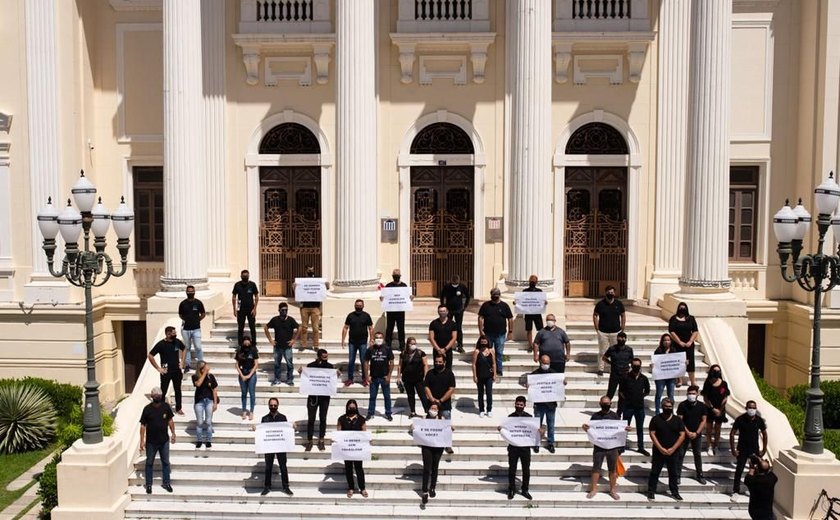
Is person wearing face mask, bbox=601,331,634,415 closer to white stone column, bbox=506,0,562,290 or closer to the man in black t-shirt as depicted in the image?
white stone column, bbox=506,0,562,290

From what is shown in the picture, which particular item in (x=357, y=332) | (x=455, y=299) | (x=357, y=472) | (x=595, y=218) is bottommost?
(x=357, y=472)

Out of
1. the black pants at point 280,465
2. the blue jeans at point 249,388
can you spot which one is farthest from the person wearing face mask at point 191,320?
the black pants at point 280,465

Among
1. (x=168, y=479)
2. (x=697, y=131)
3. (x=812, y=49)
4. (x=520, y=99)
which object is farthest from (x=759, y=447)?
(x=812, y=49)

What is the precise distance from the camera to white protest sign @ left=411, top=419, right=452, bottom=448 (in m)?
12.4

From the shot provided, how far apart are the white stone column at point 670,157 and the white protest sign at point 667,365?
20.2 feet

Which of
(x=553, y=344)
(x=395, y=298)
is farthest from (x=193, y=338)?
(x=553, y=344)

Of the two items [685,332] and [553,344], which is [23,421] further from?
[685,332]

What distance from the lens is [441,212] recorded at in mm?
21031

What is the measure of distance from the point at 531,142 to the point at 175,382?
8.62 meters

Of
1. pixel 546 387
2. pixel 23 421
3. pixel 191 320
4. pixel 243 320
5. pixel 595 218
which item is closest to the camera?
pixel 546 387

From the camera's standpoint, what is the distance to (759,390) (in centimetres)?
1592

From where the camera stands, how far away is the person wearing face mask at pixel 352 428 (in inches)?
491

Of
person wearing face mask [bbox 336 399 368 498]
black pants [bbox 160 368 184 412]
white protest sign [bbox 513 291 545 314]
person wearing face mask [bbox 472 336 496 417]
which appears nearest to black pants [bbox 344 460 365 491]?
person wearing face mask [bbox 336 399 368 498]

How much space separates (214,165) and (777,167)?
14067mm
